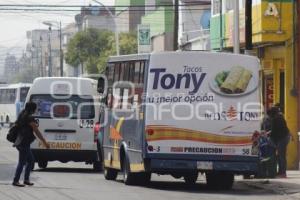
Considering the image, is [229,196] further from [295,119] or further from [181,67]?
[295,119]

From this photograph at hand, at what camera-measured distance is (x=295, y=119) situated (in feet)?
89.1

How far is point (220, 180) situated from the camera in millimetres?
20500

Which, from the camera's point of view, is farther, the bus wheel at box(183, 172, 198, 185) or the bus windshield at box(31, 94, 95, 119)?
the bus windshield at box(31, 94, 95, 119)

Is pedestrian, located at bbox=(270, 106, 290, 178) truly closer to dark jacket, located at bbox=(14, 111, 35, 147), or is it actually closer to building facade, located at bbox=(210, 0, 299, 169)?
building facade, located at bbox=(210, 0, 299, 169)

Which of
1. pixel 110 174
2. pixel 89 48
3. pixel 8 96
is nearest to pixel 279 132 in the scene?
pixel 110 174

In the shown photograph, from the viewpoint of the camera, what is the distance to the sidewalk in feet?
63.7

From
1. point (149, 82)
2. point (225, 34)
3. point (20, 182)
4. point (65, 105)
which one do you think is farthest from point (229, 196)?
point (225, 34)

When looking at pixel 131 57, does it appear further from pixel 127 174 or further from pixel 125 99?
pixel 127 174

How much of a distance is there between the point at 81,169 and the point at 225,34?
8197 mm

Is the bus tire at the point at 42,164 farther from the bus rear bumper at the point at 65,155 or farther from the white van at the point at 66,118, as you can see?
the bus rear bumper at the point at 65,155

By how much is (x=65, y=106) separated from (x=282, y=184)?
7295 mm

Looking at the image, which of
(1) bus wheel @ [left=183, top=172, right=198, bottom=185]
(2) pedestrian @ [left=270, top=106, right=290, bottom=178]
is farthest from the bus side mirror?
(2) pedestrian @ [left=270, top=106, right=290, bottom=178]

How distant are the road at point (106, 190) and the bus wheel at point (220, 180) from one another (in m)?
0.20

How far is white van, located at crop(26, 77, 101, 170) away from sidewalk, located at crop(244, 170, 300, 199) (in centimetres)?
522
